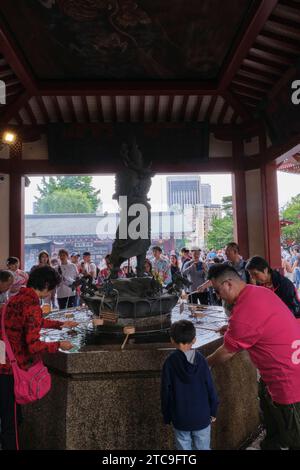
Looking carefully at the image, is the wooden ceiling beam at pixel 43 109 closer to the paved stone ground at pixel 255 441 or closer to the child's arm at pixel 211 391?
the child's arm at pixel 211 391

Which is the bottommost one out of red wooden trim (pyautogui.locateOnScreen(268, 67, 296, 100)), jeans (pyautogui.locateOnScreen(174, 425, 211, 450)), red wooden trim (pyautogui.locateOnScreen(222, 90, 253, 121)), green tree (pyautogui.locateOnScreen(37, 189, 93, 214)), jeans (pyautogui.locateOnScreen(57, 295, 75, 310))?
jeans (pyautogui.locateOnScreen(174, 425, 211, 450))

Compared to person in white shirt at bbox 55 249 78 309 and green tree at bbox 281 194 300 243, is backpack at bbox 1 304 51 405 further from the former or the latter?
green tree at bbox 281 194 300 243

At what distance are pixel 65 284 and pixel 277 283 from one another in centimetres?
414

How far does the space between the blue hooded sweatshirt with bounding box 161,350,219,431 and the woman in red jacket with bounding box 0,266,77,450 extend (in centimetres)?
70

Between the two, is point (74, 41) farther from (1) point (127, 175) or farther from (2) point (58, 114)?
(1) point (127, 175)

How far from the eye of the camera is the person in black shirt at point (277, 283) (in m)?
2.55

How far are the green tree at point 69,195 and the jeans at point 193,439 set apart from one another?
25479 mm

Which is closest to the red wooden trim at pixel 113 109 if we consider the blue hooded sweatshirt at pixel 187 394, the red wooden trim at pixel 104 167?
the red wooden trim at pixel 104 167

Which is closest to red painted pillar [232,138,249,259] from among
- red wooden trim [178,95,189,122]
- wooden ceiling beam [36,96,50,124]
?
red wooden trim [178,95,189,122]

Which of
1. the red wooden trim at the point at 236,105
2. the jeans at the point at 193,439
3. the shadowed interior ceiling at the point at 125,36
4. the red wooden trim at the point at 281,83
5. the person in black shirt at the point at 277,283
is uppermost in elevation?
the shadowed interior ceiling at the point at 125,36

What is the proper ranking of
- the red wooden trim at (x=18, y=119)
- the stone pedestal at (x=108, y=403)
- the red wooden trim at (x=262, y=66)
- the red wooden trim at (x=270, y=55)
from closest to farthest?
the stone pedestal at (x=108, y=403) → the red wooden trim at (x=270, y=55) → the red wooden trim at (x=262, y=66) → the red wooden trim at (x=18, y=119)

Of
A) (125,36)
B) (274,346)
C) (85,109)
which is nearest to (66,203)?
(85,109)

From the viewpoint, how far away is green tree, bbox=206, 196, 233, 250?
22125 mm

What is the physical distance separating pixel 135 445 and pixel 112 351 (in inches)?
25.0
